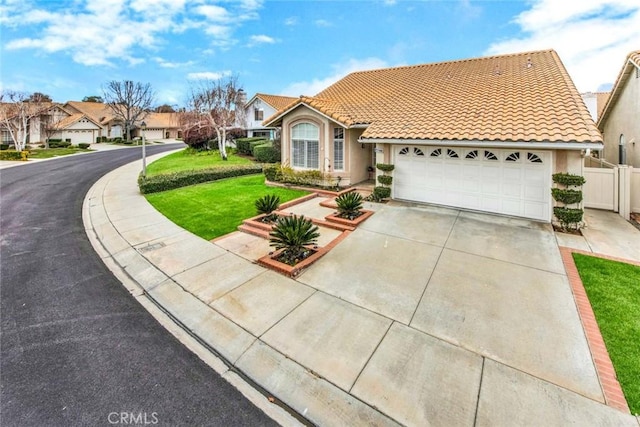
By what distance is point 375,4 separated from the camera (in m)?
17.8

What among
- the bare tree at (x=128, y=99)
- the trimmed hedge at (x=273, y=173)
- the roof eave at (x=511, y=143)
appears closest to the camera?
the roof eave at (x=511, y=143)

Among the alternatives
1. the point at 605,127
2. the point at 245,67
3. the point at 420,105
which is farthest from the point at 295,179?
the point at 245,67

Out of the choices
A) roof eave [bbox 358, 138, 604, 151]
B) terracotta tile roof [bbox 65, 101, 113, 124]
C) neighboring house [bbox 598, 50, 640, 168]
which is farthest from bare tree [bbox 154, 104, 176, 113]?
neighboring house [bbox 598, 50, 640, 168]

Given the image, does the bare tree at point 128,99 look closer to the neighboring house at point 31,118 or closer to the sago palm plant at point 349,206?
the neighboring house at point 31,118

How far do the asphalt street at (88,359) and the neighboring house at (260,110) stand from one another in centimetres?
3469

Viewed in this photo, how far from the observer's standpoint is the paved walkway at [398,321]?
3949mm

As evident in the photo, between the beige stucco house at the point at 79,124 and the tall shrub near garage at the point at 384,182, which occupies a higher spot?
the beige stucco house at the point at 79,124

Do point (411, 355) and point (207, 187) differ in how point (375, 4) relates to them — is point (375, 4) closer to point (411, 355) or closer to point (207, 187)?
point (207, 187)

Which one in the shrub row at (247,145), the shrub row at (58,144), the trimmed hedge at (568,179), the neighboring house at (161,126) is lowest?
the trimmed hedge at (568,179)

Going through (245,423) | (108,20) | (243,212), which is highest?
(108,20)

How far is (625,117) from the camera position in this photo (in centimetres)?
1457

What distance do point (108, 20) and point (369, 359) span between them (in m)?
23.9

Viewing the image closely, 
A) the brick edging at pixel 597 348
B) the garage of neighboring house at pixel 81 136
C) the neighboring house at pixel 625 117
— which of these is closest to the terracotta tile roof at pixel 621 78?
the neighboring house at pixel 625 117

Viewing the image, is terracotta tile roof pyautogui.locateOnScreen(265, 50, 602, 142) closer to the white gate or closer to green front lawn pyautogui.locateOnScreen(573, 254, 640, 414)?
the white gate
